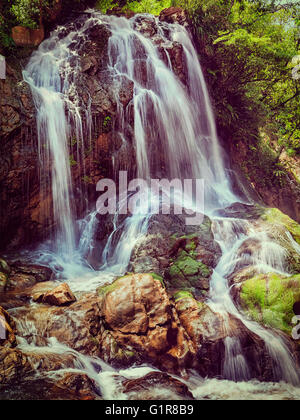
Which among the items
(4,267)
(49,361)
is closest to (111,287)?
(49,361)

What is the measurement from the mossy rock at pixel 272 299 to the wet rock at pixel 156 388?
2346 mm

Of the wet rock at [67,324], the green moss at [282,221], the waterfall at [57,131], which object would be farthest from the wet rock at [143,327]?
the green moss at [282,221]

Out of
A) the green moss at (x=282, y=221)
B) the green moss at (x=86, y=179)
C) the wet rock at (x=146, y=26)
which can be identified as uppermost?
the wet rock at (x=146, y=26)

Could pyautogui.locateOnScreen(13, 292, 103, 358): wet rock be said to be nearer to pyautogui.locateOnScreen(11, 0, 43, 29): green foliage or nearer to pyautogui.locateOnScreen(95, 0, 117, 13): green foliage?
pyautogui.locateOnScreen(11, 0, 43, 29): green foliage

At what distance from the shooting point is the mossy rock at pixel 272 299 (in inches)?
223

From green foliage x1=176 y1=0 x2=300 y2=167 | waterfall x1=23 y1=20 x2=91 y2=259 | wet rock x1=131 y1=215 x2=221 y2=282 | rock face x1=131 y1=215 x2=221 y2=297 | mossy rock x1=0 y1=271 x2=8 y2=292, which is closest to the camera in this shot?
mossy rock x1=0 y1=271 x2=8 y2=292

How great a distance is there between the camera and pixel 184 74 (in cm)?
1149

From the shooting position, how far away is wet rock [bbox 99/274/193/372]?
4727 millimetres

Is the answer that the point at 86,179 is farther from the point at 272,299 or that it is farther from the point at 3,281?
the point at 272,299

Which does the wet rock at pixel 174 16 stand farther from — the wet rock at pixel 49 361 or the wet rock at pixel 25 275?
the wet rock at pixel 49 361

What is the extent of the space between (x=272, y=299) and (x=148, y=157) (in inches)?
242

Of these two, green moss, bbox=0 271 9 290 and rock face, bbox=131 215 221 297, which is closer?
green moss, bbox=0 271 9 290

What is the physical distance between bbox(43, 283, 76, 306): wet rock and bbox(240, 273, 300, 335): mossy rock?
3.58 meters

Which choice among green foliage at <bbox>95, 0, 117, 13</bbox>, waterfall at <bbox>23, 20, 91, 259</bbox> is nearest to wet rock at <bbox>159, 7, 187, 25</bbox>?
green foliage at <bbox>95, 0, 117, 13</bbox>
